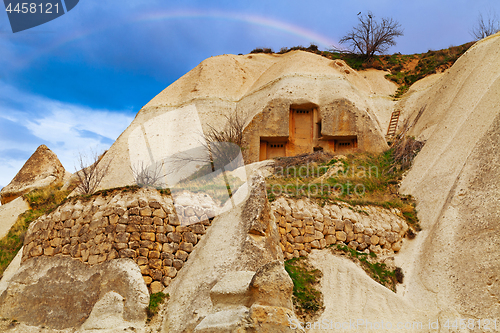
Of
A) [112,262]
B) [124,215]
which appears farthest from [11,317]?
[124,215]

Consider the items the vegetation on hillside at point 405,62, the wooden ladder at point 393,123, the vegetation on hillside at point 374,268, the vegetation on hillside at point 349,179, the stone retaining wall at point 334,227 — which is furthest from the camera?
the vegetation on hillside at point 405,62

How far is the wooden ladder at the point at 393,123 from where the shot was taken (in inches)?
857

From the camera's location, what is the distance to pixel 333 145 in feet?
63.9

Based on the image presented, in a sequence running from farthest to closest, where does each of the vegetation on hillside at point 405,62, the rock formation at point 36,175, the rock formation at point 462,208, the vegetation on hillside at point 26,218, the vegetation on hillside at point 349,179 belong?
1. the vegetation on hillside at point 405,62
2. the rock formation at point 36,175
3. the vegetation on hillside at point 349,179
4. the vegetation on hillside at point 26,218
5. the rock formation at point 462,208

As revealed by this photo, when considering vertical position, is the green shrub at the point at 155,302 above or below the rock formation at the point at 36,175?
below

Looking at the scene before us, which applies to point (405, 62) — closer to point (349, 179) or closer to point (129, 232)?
point (349, 179)

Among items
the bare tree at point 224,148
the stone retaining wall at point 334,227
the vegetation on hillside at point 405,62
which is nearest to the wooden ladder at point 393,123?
the vegetation on hillside at point 405,62

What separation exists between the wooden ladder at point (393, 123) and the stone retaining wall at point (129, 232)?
1630cm

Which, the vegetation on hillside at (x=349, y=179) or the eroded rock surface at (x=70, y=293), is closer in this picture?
the eroded rock surface at (x=70, y=293)

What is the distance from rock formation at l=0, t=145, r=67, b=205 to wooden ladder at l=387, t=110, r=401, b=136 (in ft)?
57.4

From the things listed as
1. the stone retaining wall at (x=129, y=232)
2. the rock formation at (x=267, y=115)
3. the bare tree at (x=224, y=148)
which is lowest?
the stone retaining wall at (x=129, y=232)

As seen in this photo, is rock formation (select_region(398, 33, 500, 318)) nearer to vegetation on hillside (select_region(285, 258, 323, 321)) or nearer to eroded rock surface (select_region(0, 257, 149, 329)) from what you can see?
vegetation on hillside (select_region(285, 258, 323, 321))

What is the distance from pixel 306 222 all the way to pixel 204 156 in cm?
947

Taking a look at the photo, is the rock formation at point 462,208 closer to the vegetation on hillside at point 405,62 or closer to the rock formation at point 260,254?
the rock formation at point 260,254
